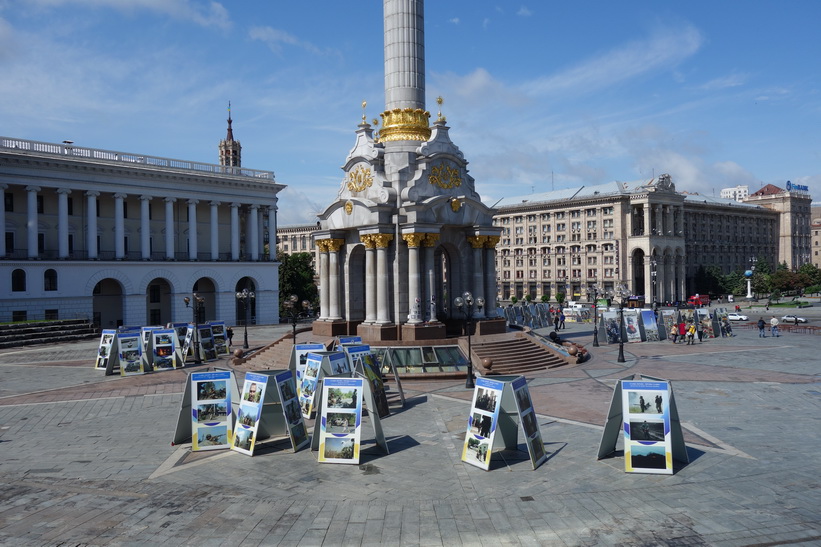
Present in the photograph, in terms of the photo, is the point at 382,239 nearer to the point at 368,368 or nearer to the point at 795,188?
the point at 368,368

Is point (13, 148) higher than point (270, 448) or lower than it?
higher

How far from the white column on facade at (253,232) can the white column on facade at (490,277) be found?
39450 millimetres

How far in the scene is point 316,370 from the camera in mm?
23391

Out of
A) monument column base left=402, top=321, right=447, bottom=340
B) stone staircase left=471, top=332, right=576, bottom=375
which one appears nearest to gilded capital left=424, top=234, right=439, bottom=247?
monument column base left=402, top=321, right=447, bottom=340

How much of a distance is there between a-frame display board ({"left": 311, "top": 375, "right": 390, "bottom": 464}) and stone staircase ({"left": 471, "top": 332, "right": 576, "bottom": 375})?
14.2m

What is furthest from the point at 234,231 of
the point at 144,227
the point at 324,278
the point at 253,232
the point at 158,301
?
the point at 324,278

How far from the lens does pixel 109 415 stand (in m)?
24.8

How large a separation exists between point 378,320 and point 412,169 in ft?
29.6

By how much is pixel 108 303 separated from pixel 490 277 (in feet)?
144

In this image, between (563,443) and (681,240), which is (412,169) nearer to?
(563,443)

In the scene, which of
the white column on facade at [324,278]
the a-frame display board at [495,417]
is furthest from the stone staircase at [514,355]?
the a-frame display board at [495,417]

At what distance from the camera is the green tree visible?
3246 inches

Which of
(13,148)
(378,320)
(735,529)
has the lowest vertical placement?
(735,529)

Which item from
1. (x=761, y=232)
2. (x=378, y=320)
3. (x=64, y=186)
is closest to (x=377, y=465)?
(x=378, y=320)
